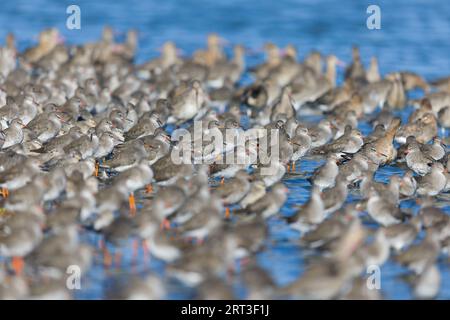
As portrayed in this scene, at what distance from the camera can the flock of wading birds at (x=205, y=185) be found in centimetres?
1162

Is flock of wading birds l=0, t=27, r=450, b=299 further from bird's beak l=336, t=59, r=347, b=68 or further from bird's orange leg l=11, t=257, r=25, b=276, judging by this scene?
bird's beak l=336, t=59, r=347, b=68

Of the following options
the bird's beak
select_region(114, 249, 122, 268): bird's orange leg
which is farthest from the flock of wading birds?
the bird's beak

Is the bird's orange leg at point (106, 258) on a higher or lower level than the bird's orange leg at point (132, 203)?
lower

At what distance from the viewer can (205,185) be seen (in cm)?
1396

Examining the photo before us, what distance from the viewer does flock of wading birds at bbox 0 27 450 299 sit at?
11617 millimetres

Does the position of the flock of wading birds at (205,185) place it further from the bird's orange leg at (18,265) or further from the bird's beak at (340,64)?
the bird's beak at (340,64)

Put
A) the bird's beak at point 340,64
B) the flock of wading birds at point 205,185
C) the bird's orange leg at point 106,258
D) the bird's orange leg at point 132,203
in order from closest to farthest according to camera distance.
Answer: the flock of wading birds at point 205,185 < the bird's orange leg at point 106,258 < the bird's orange leg at point 132,203 < the bird's beak at point 340,64

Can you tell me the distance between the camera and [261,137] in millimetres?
18266

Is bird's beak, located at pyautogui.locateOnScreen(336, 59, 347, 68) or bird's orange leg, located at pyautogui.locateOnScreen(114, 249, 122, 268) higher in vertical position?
bird's beak, located at pyautogui.locateOnScreen(336, 59, 347, 68)

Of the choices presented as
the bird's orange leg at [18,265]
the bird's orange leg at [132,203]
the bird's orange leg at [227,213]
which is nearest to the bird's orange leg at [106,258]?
the bird's orange leg at [18,265]

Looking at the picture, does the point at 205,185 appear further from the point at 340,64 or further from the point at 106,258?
the point at 340,64

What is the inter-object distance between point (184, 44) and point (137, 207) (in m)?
19.2
